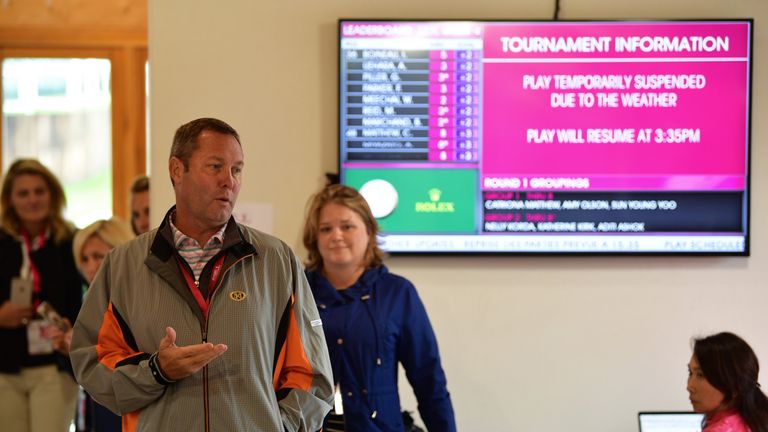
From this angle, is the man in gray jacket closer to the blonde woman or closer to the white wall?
the white wall

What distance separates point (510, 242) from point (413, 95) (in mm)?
726

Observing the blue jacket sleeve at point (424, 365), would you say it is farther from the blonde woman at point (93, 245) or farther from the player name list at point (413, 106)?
the blonde woman at point (93, 245)

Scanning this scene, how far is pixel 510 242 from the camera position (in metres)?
3.59

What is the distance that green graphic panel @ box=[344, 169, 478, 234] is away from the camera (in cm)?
357

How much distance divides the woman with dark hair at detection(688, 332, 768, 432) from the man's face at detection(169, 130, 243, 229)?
68.8 inches

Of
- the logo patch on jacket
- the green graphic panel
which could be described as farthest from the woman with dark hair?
the logo patch on jacket

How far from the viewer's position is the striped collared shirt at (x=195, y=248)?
1.98m

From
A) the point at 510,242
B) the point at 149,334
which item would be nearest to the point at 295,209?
the point at 510,242

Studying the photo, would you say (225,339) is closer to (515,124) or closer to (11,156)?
(515,124)

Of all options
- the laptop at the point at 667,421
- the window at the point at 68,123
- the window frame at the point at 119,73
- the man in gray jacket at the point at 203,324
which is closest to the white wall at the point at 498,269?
the laptop at the point at 667,421

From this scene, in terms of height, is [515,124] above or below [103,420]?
above

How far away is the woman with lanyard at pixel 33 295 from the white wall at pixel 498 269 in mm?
891

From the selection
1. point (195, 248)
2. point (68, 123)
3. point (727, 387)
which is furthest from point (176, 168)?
point (68, 123)

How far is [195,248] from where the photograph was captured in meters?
2.00
